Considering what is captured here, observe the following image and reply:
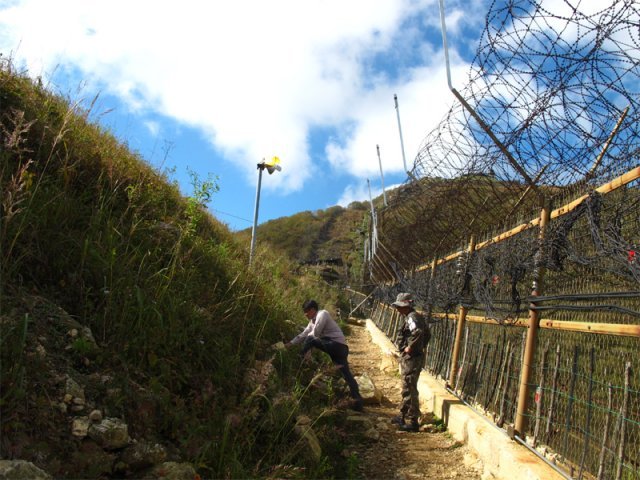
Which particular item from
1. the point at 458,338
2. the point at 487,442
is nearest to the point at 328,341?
the point at 458,338

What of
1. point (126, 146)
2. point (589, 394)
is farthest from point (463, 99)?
point (126, 146)

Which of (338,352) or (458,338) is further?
(338,352)

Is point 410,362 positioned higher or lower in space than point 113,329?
higher

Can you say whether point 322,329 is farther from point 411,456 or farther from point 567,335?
point 567,335

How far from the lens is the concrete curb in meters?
3.16

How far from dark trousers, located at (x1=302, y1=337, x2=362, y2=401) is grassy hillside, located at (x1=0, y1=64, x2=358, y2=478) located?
1.28ft

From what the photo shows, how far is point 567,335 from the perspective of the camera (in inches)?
157

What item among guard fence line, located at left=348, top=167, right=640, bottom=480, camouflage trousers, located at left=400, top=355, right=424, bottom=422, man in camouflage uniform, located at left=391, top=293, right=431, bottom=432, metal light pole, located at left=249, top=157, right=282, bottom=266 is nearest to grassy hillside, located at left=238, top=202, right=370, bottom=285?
metal light pole, located at left=249, top=157, right=282, bottom=266

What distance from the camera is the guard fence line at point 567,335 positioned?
273 centimetres

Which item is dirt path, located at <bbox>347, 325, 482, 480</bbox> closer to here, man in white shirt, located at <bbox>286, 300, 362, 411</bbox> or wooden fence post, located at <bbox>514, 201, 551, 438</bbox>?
man in white shirt, located at <bbox>286, 300, 362, 411</bbox>

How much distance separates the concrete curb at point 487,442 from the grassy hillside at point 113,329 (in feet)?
4.19

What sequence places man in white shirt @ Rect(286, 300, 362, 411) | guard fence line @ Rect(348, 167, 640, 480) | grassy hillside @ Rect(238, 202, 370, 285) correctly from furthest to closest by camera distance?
grassy hillside @ Rect(238, 202, 370, 285)
man in white shirt @ Rect(286, 300, 362, 411)
guard fence line @ Rect(348, 167, 640, 480)

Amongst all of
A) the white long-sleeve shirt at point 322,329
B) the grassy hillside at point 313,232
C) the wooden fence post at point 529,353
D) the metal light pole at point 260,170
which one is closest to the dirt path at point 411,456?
the wooden fence post at point 529,353

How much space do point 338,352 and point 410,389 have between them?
976 mm
